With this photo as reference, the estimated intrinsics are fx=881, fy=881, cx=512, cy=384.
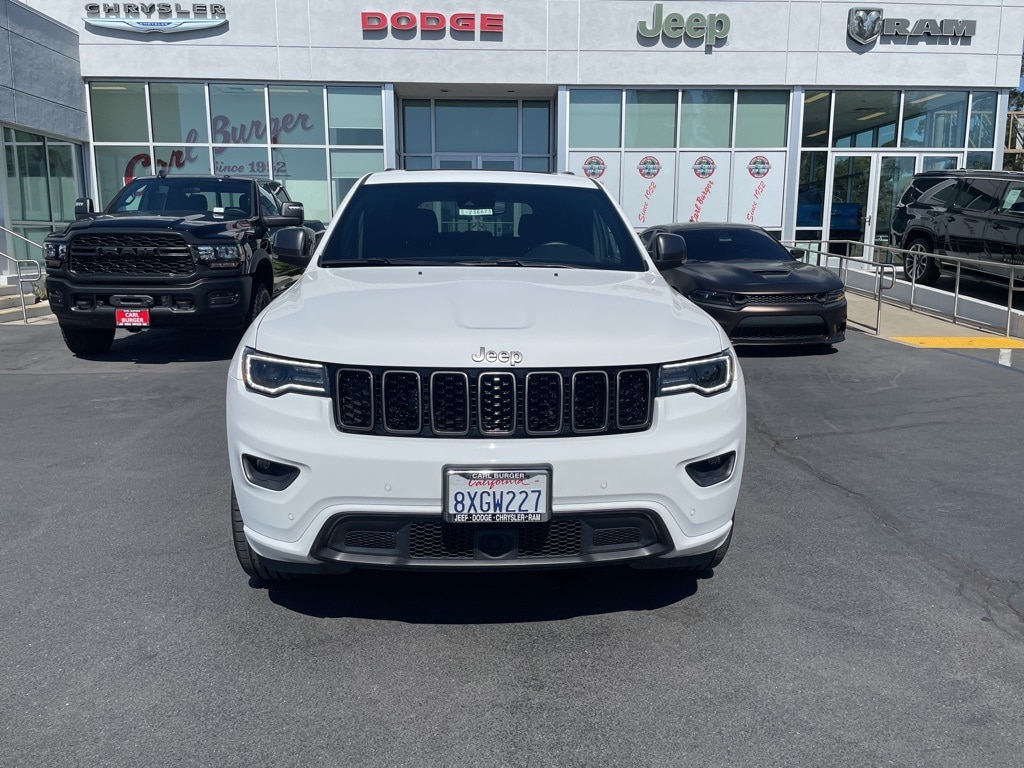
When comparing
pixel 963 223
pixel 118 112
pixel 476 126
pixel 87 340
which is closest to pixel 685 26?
pixel 476 126

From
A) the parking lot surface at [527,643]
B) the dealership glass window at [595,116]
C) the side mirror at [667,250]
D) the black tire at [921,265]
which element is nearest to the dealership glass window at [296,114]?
the dealership glass window at [595,116]

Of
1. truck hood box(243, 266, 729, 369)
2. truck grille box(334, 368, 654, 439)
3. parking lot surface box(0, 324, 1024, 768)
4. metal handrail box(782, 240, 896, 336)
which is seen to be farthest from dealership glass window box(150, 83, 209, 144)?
truck grille box(334, 368, 654, 439)

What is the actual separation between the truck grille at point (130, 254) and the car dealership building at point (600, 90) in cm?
1092

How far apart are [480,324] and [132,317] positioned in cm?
677

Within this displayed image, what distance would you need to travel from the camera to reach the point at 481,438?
3.05m

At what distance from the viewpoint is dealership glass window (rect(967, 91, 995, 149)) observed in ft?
66.5

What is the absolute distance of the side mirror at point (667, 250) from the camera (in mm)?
4977

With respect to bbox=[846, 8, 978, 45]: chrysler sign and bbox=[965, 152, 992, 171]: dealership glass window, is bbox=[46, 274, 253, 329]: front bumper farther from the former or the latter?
bbox=[965, 152, 992, 171]: dealership glass window

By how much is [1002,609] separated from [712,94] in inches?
718

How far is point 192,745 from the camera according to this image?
2.64 m

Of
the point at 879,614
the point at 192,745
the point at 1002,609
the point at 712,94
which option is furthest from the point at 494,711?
the point at 712,94

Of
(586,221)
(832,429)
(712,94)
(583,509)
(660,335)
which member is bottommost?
(832,429)

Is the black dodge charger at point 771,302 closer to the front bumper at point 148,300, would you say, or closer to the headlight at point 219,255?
the headlight at point 219,255

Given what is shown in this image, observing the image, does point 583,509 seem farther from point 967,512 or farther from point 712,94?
point 712,94
